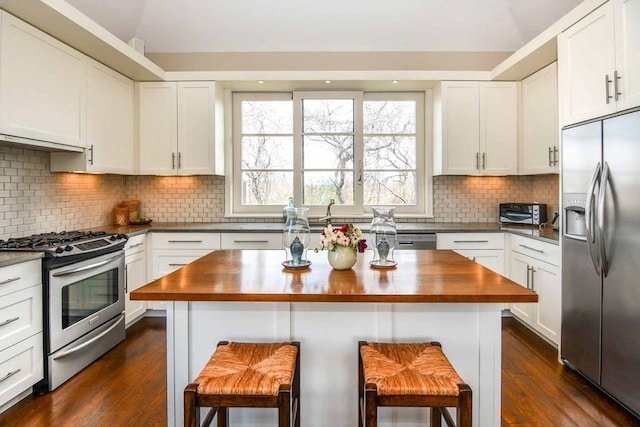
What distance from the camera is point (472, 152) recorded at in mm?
4086

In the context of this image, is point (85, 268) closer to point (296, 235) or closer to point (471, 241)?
point (296, 235)

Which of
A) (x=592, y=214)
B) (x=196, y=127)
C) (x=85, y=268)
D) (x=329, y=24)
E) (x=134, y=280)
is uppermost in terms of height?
(x=329, y=24)

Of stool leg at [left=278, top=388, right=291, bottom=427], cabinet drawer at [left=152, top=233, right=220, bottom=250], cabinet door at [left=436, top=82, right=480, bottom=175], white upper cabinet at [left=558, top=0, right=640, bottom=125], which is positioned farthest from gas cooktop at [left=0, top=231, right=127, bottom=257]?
white upper cabinet at [left=558, top=0, right=640, bottom=125]

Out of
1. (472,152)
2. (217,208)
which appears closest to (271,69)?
(217,208)

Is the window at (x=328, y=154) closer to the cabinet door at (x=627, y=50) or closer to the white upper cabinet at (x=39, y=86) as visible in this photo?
the white upper cabinet at (x=39, y=86)

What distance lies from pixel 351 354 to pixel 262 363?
1.56 feet

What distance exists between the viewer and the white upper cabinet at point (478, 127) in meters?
4.05

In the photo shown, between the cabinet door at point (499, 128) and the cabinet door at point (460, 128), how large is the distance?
0.07 meters

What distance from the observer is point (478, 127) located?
4.07 metres

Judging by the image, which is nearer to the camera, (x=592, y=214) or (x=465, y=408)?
(x=465, y=408)

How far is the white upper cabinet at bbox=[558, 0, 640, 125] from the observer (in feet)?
7.38

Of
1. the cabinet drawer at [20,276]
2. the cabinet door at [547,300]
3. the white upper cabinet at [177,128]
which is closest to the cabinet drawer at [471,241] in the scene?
the cabinet door at [547,300]

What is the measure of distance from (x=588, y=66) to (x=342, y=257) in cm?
212

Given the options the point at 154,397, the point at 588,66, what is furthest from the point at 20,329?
the point at 588,66
